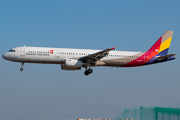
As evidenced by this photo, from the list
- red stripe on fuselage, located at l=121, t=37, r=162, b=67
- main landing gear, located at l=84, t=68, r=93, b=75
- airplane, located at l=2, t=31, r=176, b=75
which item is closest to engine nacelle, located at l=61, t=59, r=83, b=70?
airplane, located at l=2, t=31, r=176, b=75

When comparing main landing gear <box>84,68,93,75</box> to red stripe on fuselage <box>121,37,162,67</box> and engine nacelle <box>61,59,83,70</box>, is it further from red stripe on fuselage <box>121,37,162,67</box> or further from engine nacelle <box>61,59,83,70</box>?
red stripe on fuselage <box>121,37,162,67</box>

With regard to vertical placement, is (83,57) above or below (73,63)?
above

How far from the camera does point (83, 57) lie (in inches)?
1719

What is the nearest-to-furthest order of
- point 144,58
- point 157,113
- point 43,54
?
point 157,113 < point 43,54 < point 144,58

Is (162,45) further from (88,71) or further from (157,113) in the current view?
(157,113)

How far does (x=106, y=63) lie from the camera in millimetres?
45719

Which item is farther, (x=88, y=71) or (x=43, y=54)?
(x=88, y=71)

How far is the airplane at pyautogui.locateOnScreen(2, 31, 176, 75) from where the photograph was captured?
43375 millimetres

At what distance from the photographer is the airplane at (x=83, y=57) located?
43375 mm

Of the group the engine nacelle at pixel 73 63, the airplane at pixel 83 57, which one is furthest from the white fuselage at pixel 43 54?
the engine nacelle at pixel 73 63

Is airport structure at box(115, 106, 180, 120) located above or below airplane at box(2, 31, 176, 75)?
below

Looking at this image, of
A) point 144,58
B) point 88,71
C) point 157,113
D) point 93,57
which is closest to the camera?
point 157,113

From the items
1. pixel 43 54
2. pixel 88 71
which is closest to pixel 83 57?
pixel 88 71

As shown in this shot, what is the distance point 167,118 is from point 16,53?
29921 mm
